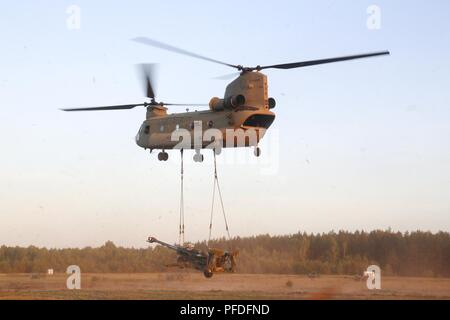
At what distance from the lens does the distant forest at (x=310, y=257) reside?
86.9 m

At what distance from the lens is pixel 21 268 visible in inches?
3686

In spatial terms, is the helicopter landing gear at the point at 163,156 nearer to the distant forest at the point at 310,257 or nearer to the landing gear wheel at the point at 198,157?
the landing gear wheel at the point at 198,157

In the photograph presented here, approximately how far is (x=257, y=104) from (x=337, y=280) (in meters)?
45.9

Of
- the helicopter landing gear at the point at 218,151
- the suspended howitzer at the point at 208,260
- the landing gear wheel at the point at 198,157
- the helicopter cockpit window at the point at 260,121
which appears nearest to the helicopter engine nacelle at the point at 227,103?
the helicopter cockpit window at the point at 260,121

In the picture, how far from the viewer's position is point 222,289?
189 ft

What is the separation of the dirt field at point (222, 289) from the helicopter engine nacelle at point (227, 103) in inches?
702

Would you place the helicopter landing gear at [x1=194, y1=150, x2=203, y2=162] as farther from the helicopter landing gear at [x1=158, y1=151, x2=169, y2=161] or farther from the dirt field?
the dirt field

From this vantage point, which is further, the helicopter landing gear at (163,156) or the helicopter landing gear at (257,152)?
the helicopter landing gear at (163,156)

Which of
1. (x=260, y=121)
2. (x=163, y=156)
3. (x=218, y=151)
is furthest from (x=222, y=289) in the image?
(x=260, y=121)

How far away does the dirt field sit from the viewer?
48938 millimetres

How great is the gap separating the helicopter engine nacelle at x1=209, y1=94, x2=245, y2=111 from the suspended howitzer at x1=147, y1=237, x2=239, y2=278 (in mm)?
7001

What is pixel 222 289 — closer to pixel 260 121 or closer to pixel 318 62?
pixel 260 121
